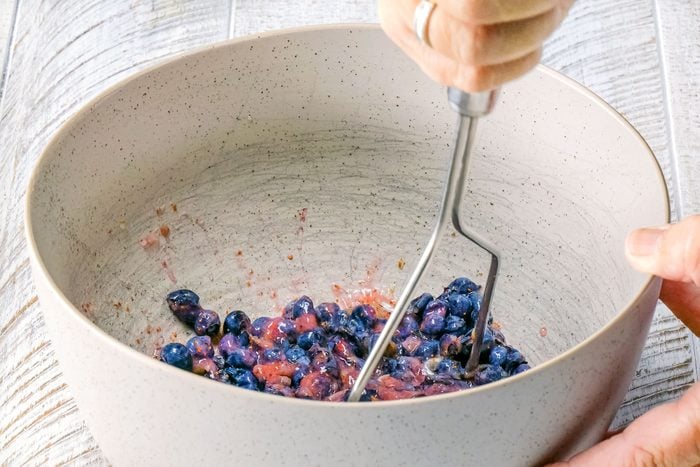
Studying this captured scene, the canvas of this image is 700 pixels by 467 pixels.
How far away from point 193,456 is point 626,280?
0.40m

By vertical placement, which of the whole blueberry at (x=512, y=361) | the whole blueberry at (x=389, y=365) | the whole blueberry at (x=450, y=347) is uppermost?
the whole blueberry at (x=450, y=347)

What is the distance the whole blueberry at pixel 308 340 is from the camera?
101cm

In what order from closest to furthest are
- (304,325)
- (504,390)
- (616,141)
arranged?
(504,390) → (616,141) → (304,325)

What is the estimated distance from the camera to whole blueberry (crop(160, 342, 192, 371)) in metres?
0.97

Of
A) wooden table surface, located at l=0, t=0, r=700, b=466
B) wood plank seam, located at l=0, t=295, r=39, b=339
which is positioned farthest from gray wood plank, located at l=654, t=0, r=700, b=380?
wood plank seam, located at l=0, t=295, r=39, b=339

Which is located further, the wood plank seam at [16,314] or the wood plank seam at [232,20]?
the wood plank seam at [232,20]

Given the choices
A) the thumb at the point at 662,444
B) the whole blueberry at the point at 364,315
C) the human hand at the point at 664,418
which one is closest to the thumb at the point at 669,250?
the human hand at the point at 664,418

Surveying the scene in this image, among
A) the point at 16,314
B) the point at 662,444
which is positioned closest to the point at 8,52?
the point at 16,314

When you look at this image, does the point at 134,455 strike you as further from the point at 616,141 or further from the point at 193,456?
the point at 616,141

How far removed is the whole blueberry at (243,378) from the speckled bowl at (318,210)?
0.09m

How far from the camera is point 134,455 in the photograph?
2.66 feet

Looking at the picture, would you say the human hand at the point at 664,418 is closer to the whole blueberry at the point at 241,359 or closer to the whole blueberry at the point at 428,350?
the whole blueberry at the point at 428,350

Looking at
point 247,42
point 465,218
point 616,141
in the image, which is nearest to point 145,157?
point 247,42

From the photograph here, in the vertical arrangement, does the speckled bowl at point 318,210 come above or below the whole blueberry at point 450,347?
above
